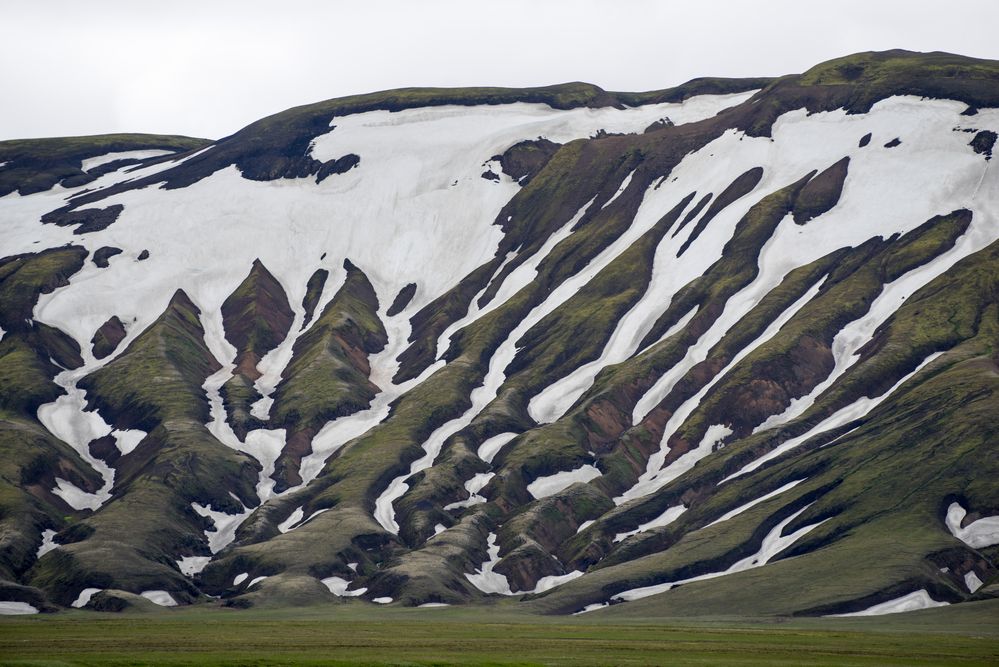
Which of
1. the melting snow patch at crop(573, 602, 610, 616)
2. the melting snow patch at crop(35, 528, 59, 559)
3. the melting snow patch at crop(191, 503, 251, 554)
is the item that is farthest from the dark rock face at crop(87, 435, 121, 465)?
the melting snow patch at crop(573, 602, 610, 616)

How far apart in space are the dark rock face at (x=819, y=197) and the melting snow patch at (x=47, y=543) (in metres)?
121

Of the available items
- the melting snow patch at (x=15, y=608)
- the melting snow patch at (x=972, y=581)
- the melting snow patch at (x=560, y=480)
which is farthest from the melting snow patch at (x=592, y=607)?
the melting snow patch at (x=15, y=608)

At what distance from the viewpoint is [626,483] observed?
154 meters

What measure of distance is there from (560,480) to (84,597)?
60.4 m

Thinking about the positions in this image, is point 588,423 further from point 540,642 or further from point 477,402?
point 540,642

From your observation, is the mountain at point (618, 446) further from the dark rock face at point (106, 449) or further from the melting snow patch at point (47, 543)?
the melting snow patch at point (47, 543)

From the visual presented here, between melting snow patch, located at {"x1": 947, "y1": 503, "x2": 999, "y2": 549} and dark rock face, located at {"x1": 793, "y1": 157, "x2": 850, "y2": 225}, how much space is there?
271 ft

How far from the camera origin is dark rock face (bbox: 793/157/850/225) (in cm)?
19438

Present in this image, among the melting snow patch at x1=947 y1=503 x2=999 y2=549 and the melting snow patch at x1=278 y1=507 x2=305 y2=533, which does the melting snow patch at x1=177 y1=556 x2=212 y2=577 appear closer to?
the melting snow patch at x1=278 y1=507 x2=305 y2=533

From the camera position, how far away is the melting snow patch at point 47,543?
5369 inches

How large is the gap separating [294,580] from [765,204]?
10860 centimetres

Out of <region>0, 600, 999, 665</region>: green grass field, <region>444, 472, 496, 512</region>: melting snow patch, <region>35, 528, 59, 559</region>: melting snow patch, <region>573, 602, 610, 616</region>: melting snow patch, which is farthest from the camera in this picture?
<region>444, 472, 496, 512</region>: melting snow patch

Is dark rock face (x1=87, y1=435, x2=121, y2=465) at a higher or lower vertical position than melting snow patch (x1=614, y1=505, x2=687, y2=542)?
higher

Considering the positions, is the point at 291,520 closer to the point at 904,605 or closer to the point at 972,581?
the point at 904,605
